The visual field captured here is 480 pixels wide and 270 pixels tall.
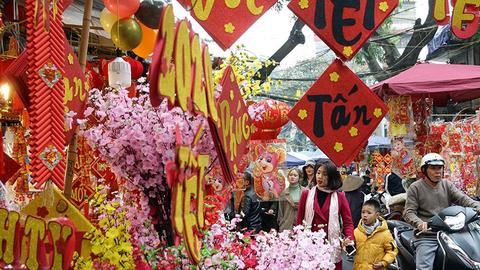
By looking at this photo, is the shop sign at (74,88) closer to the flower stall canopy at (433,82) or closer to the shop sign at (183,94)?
the shop sign at (183,94)

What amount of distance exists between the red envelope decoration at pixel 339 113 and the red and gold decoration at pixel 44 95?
2.07 metres

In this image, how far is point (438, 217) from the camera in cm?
619

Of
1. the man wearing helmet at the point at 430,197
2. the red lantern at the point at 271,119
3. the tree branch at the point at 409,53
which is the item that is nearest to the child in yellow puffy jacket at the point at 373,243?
the man wearing helmet at the point at 430,197

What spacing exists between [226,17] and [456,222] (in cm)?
379

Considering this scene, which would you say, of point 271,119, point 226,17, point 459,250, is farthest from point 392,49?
point 226,17

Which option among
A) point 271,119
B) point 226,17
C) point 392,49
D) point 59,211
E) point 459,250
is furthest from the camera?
point 392,49

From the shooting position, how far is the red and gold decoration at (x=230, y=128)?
2650 mm

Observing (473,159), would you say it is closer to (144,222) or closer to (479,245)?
(479,245)

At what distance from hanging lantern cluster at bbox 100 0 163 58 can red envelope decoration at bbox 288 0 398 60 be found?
1060mm

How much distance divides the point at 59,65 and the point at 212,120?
0.67 metres

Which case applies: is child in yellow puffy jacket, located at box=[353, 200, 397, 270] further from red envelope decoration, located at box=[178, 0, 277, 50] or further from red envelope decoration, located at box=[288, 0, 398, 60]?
red envelope decoration, located at box=[178, 0, 277, 50]

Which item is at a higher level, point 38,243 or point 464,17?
point 464,17

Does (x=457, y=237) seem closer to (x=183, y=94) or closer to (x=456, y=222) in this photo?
(x=456, y=222)

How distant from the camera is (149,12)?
4.70 meters
